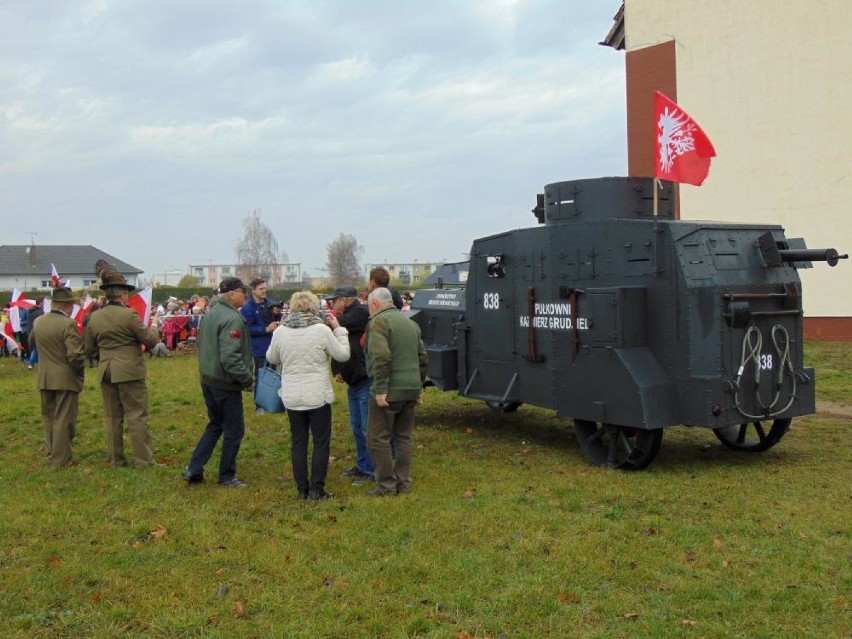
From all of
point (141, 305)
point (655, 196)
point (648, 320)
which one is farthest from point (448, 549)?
point (141, 305)

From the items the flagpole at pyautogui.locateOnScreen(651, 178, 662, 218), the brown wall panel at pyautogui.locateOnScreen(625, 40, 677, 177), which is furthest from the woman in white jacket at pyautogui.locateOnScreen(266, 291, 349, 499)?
the brown wall panel at pyautogui.locateOnScreen(625, 40, 677, 177)

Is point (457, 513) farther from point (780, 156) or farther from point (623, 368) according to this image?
point (780, 156)

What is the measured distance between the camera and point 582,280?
8.98 metres

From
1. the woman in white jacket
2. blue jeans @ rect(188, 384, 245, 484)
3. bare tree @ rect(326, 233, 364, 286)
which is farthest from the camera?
bare tree @ rect(326, 233, 364, 286)

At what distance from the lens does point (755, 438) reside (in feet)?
33.6

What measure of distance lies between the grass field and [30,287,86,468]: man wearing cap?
1.16ft

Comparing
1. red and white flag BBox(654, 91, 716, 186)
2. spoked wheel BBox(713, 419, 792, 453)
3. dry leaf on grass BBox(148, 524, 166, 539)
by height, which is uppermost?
red and white flag BBox(654, 91, 716, 186)

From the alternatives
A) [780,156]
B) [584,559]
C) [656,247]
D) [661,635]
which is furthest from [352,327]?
[780,156]

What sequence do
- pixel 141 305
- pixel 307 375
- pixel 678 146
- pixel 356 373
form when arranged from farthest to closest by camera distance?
pixel 141 305, pixel 678 146, pixel 356 373, pixel 307 375

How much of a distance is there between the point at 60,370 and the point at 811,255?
7.61 metres

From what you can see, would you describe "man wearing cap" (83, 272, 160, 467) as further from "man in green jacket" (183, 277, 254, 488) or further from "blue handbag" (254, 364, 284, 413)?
"blue handbag" (254, 364, 284, 413)

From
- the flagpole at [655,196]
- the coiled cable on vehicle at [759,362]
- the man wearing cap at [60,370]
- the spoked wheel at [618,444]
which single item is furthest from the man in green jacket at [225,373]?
the coiled cable on vehicle at [759,362]

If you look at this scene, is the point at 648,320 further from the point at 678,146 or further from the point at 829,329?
the point at 829,329

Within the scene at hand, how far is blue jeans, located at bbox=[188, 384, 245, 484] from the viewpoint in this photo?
8.04 meters
